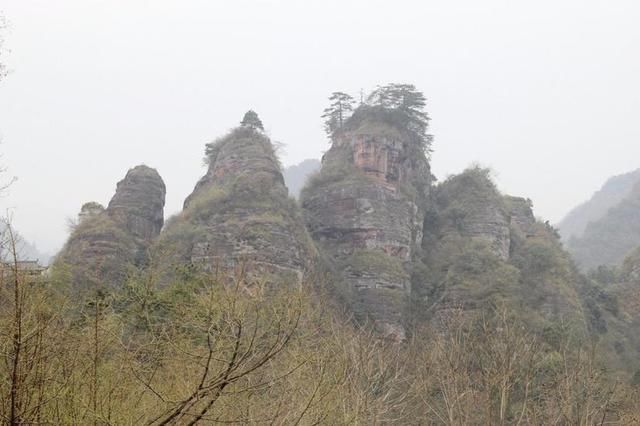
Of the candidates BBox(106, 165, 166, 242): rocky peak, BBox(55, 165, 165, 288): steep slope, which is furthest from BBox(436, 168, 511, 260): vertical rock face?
BBox(55, 165, 165, 288): steep slope

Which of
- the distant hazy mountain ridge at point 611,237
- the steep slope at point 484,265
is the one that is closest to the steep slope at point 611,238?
the distant hazy mountain ridge at point 611,237

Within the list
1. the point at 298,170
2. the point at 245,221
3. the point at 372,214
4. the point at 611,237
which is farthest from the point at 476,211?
the point at 298,170

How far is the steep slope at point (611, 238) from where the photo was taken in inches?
3529

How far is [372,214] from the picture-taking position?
1820 inches

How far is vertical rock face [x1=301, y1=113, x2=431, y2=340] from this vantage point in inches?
1672

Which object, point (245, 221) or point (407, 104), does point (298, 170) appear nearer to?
point (407, 104)

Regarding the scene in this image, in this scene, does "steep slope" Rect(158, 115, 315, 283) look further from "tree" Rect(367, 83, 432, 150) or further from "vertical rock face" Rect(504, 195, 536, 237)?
"vertical rock face" Rect(504, 195, 536, 237)

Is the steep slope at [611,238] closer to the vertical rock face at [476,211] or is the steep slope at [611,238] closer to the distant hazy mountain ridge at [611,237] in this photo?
the distant hazy mountain ridge at [611,237]

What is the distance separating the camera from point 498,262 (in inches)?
1759

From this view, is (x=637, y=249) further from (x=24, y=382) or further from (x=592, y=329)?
(x=24, y=382)

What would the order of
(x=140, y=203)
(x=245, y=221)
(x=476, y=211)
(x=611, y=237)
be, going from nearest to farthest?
1. (x=245, y=221)
2. (x=140, y=203)
3. (x=476, y=211)
4. (x=611, y=237)

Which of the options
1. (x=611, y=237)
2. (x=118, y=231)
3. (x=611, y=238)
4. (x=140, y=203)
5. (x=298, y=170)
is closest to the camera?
(x=118, y=231)

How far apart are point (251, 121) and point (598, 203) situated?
12429 cm

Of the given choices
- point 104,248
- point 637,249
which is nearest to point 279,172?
point 104,248
